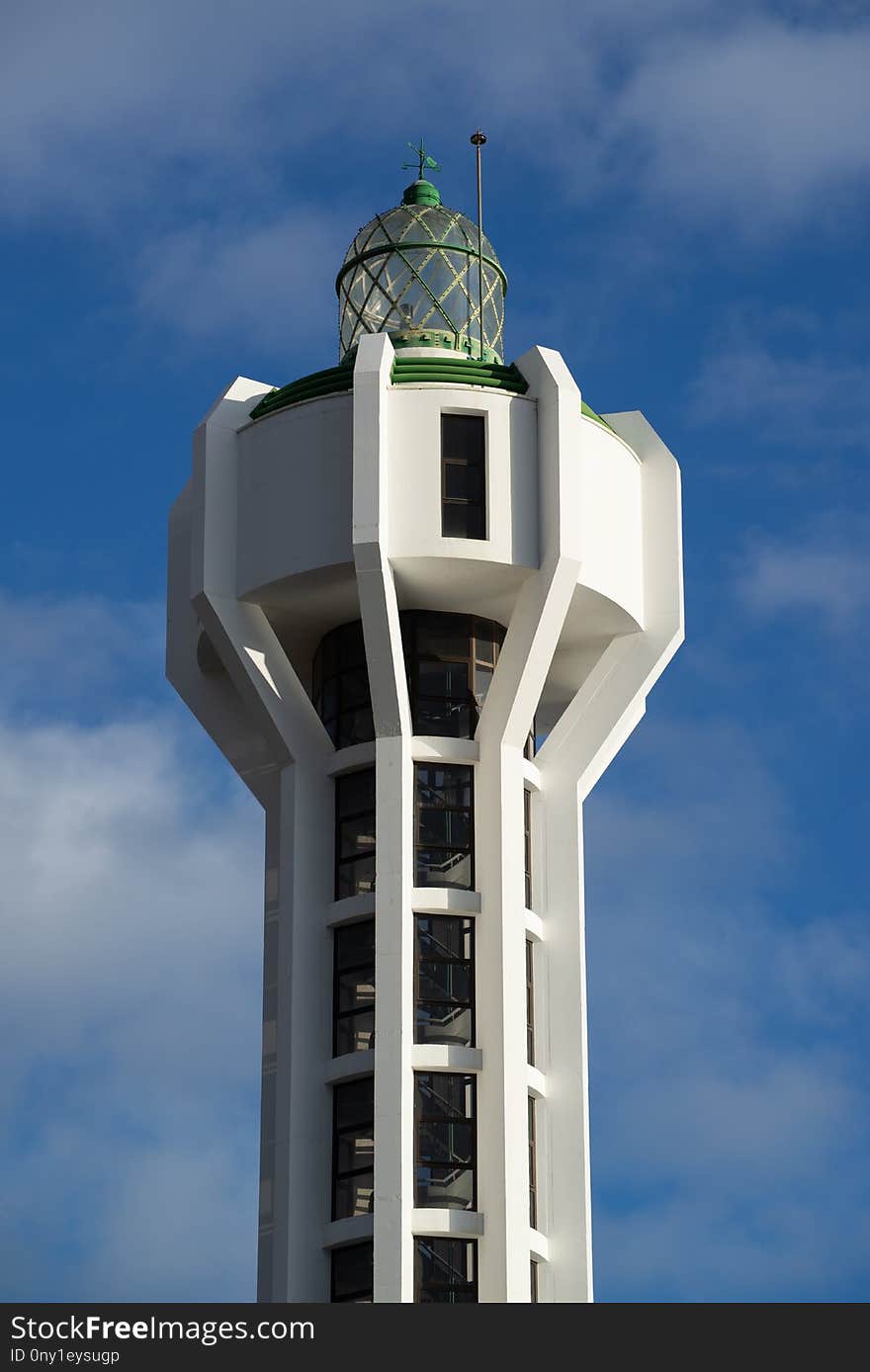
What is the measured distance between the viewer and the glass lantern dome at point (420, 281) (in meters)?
62.9

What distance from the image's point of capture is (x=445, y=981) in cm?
5584

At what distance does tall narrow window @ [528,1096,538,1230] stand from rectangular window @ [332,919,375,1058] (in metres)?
3.43

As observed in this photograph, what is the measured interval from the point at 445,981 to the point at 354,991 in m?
1.93

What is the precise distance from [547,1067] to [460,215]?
19545 mm

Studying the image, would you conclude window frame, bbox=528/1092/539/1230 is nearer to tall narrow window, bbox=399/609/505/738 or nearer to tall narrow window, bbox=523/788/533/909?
tall narrow window, bbox=523/788/533/909

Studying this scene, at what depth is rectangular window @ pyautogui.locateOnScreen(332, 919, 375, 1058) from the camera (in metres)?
56.2

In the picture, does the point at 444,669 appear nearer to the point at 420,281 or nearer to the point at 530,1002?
the point at 530,1002

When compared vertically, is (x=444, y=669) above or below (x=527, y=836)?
above

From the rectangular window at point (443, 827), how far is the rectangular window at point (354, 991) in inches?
65.8

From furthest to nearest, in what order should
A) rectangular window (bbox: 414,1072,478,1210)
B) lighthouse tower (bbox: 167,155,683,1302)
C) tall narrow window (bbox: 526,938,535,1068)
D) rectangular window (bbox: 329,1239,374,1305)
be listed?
tall narrow window (bbox: 526,938,535,1068) → lighthouse tower (bbox: 167,155,683,1302) → rectangular window (bbox: 414,1072,478,1210) → rectangular window (bbox: 329,1239,374,1305)

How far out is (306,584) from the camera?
56.7 meters

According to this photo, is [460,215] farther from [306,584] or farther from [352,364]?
[306,584]

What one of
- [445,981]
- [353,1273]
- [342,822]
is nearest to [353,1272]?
[353,1273]

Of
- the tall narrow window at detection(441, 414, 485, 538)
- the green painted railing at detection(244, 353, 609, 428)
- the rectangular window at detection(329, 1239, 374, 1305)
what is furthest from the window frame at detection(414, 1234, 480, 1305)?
the green painted railing at detection(244, 353, 609, 428)
